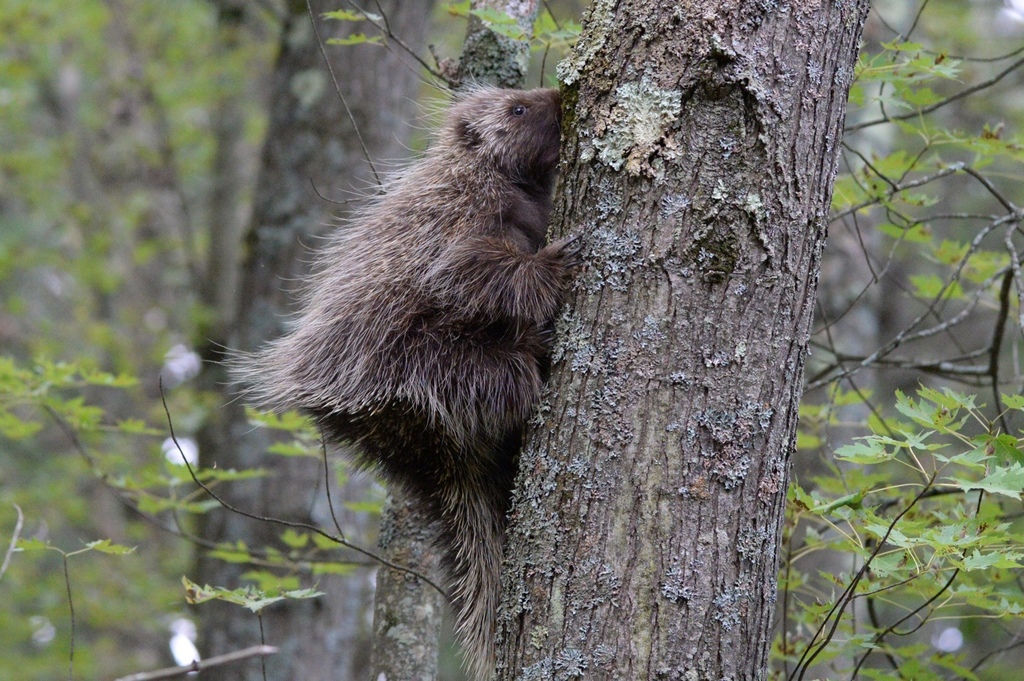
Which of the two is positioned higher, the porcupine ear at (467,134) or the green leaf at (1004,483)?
the porcupine ear at (467,134)

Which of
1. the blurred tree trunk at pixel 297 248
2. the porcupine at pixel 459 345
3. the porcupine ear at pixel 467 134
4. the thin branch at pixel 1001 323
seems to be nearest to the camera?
the porcupine at pixel 459 345

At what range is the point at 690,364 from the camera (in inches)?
65.8

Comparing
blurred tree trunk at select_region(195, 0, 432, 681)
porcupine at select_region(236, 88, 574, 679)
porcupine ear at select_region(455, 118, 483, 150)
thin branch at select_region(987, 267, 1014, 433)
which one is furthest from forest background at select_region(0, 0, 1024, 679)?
porcupine at select_region(236, 88, 574, 679)

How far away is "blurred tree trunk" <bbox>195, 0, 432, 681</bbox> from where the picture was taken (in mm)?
4207

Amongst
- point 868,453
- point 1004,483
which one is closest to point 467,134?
point 868,453

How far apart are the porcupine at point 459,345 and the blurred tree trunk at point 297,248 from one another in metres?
1.64

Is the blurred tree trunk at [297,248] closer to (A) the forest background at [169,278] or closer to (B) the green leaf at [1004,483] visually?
(A) the forest background at [169,278]

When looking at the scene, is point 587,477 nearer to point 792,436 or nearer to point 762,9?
point 792,436

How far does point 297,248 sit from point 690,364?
3194 millimetres

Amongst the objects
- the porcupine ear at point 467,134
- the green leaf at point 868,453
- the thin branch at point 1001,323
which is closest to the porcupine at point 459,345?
the porcupine ear at point 467,134

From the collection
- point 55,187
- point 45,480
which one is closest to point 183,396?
point 45,480

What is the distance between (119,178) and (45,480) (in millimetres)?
3198

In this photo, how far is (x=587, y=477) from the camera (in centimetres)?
170

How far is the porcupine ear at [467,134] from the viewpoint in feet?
9.15
